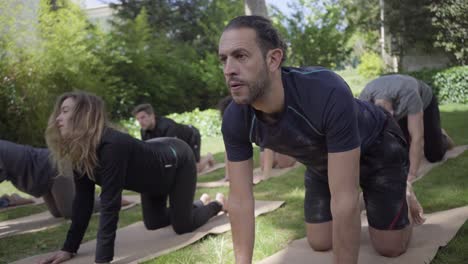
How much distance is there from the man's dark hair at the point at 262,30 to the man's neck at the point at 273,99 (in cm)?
13

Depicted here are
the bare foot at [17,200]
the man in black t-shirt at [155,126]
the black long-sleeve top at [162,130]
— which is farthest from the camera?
the black long-sleeve top at [162,130]

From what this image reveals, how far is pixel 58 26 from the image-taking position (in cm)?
1092

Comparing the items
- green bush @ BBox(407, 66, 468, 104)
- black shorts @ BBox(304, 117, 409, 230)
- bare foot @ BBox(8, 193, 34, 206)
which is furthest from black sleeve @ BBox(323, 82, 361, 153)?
green bush @ BBox(407, 66, 468, 104)

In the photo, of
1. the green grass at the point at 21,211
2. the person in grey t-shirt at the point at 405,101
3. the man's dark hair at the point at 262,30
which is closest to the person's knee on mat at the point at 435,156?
the person in grey t-shirt at the point at 405,101

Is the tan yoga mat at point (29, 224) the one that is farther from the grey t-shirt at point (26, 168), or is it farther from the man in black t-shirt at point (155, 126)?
the man in black t-shirt at point (155, 126)

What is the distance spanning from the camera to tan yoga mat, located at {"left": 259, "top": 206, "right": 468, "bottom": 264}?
2.60m

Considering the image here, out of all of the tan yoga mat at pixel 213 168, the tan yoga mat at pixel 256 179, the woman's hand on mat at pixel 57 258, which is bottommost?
the tan yoga mat at pixel 213 168

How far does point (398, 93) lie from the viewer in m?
4.46

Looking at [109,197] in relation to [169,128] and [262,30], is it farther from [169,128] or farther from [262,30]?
[169,128]

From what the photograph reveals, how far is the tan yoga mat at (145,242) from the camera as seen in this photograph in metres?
3.17

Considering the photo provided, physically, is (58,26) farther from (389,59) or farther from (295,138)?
(389,59)

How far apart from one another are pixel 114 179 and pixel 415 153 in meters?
2.90

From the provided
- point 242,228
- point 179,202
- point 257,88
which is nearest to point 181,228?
point 179,202

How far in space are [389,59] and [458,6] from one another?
7.00 meters
